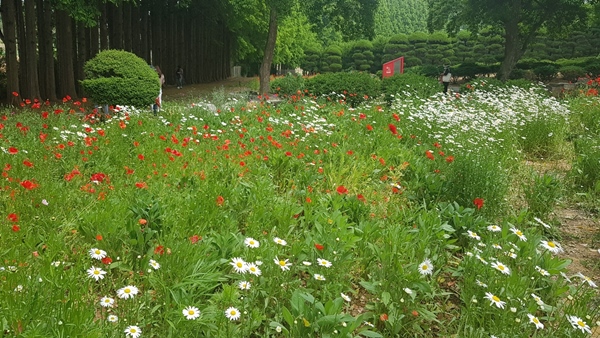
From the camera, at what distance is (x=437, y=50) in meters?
48.4

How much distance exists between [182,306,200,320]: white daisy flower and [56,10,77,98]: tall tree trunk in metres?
15.7

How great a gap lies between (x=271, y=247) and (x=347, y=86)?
11.0 metres

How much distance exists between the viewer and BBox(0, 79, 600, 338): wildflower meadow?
2.25 metres

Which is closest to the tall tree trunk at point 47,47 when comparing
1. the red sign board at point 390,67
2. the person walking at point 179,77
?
the person walking at point 179,77

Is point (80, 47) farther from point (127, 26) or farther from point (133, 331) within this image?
point (133, 331)

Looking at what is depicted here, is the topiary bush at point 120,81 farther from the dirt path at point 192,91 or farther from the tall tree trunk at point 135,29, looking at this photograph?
the tall tree trunk at point 135,29

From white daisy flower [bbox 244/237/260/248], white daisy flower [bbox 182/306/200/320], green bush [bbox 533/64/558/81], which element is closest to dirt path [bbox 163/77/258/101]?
white daisy flower [bbox 244/237/260/248]

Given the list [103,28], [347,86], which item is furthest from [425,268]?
[103,28]

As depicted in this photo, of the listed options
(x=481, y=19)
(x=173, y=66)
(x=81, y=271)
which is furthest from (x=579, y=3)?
(x=81, y=271)

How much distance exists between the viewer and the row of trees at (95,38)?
13680 millimetres

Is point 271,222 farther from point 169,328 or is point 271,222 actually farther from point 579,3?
point 579,3

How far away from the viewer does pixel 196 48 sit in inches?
1200

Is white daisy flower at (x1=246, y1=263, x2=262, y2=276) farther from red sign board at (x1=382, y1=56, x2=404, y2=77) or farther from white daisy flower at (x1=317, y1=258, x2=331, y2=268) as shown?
red sign board at (x1=382, y1=56, x2=404, y2=77)

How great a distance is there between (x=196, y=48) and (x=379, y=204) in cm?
2848
